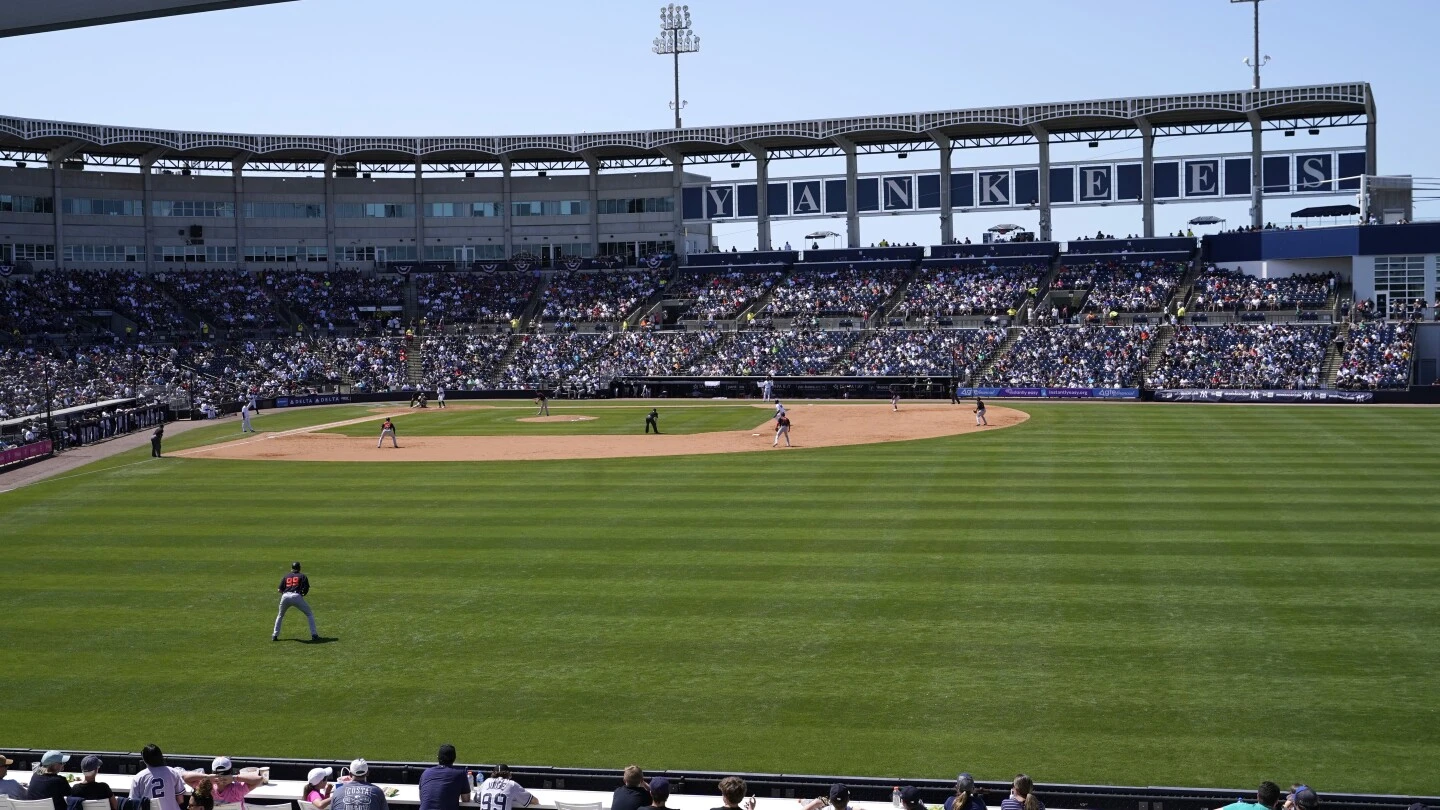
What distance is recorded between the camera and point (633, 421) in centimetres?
5697

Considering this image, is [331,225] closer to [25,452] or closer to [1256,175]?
Result: [25,452]

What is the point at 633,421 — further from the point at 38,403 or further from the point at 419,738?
the point at 419,738

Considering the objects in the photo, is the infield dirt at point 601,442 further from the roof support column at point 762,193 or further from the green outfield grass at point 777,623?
the roof support column at point 762,193

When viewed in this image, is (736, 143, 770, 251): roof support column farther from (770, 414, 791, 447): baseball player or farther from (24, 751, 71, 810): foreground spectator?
(24, 751, 71, 810): foreground spectator

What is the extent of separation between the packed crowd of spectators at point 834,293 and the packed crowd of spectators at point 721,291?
1.56m

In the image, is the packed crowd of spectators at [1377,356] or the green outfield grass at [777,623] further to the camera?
the packed crowd of spectators at [1377,356]

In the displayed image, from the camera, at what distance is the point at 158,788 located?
10469mm

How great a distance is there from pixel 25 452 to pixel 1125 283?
196 feet

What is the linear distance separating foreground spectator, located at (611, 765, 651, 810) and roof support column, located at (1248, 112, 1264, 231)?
7510 cm

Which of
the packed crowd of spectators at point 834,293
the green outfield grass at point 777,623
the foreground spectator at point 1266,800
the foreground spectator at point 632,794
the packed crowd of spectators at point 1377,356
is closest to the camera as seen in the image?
the foreground spectator at point 1266,800

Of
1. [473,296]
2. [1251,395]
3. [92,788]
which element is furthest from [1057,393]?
[92,788]

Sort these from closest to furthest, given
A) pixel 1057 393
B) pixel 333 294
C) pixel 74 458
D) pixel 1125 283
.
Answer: pixel 74 458, pixel 1057 393, pixel 1125 283, pixel 333 294

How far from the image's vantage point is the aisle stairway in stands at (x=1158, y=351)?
65.5 m

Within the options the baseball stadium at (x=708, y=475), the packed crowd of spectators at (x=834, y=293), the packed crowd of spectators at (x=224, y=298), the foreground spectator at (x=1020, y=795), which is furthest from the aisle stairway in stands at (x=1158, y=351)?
the foreground spectator at (x=1020, y=795)
